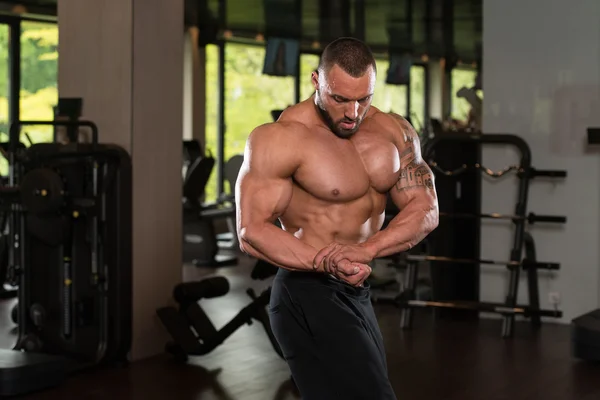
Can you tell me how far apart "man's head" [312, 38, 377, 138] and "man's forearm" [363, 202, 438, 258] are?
0.93 ft

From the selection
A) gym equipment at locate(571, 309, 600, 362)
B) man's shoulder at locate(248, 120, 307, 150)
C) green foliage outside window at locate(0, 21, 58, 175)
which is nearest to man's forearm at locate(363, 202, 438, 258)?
man's shoulder at locate(248, 120, 307, 150)

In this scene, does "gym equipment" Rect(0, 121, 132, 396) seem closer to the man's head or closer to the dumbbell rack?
the dumbbell rack

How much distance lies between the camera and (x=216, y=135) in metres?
13.0

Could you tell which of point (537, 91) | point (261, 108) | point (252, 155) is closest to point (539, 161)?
point (537, 91)

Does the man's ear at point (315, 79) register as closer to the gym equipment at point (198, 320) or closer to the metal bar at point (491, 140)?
the gym equipment at point (198, 320)

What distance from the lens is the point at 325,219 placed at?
2828 millimetres

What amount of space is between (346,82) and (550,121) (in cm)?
423

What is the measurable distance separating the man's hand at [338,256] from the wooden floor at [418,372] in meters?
2.14

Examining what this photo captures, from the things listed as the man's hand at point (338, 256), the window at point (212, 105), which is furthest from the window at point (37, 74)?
the man's hand at point (338, 256)

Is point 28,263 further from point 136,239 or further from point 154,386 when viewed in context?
point 154,386

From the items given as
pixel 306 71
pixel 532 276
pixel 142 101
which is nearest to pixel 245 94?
pixel 306 71

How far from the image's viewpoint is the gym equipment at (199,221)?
9328mm

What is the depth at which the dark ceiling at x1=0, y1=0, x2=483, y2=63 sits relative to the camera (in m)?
10.8

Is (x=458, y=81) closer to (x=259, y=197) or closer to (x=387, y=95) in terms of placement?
(x=387, y=95)
